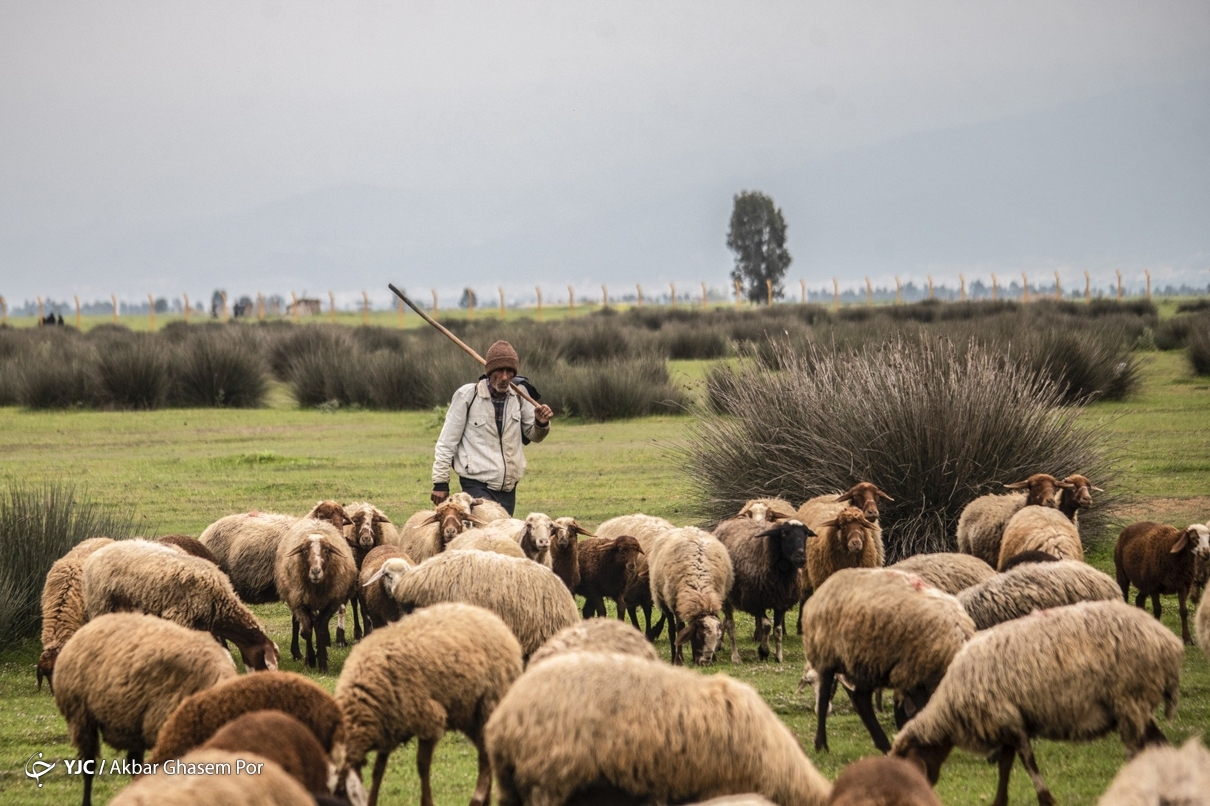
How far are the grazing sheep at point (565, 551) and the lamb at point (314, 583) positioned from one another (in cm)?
164

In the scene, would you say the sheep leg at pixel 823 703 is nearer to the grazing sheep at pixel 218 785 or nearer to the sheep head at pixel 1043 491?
the grazing sheep at pixel 218 785

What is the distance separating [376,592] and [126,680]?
2729 millimetres

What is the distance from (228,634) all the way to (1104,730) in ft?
18.2

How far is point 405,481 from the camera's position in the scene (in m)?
19.4

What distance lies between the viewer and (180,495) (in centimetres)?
1777

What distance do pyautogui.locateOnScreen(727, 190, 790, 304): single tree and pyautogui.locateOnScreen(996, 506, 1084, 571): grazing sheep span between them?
109261 millimetres

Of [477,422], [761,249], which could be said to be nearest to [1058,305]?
[477,422]

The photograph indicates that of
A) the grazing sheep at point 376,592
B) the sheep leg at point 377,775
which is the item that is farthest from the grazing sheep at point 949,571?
the sheep leg at point 377,775

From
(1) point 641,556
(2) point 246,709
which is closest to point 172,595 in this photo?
(2) point 246,709

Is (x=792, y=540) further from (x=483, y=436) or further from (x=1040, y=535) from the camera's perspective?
(x=483, y=436)

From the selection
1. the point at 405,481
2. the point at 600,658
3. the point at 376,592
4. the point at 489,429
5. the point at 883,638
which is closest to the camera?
the point at 600,658

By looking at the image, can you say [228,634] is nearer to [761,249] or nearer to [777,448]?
[777,448]

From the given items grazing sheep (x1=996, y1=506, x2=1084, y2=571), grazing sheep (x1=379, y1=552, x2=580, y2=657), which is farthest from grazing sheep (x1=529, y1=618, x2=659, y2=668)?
grazing sheep (x1=996, y1=506, x2=1084, y2=571)

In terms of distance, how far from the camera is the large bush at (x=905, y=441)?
13062 mm
